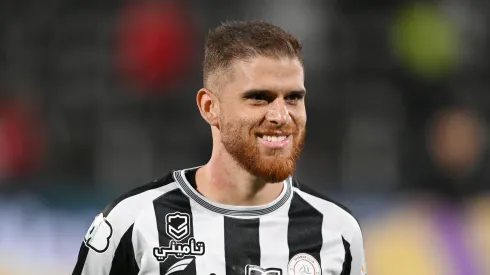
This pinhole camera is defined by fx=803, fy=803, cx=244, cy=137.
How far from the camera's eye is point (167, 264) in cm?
256

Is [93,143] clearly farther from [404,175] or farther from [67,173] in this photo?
[404,175]

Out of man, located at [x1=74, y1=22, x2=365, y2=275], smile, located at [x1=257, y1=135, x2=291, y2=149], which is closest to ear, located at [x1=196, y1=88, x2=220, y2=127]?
man, located at [x1=74, y1=22, x2=365, y2=275]

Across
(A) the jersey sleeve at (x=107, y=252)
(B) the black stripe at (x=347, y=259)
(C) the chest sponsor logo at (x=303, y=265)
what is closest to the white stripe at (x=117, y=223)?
(A) the jersey sleeve at (x=107, y=252)

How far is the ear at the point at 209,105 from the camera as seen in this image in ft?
8.64

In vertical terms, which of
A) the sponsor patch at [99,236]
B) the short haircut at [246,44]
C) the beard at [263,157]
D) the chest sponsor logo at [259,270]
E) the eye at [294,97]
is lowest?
the chest sponsor logo at [259,270]

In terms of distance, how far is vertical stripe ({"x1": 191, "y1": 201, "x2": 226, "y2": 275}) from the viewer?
2572 millimetres

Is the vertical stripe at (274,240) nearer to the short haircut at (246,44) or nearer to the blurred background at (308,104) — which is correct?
the short haircut at (246,44)

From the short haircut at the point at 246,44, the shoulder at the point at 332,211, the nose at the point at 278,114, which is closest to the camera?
the nose at the point at 278,114

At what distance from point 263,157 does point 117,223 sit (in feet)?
1.75

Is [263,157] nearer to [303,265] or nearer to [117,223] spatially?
[303,265]

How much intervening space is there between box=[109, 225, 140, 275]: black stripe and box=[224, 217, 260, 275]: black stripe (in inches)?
11.9

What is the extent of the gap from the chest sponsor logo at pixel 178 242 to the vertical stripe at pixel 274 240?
203 mm

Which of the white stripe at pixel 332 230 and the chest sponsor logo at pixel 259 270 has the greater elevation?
the white stripe at pixel 332 230

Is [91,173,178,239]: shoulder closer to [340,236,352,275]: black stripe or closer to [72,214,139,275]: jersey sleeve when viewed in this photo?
[72,214,139,275]: jersey sleeve
